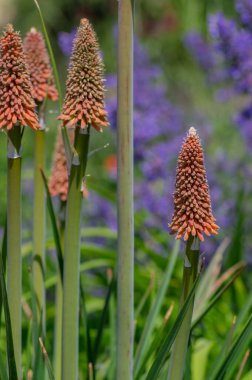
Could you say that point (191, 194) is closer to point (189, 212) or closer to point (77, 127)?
point (189, 212)

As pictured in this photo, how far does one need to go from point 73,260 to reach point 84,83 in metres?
0.27

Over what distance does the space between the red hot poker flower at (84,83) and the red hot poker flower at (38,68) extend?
0.31 metres

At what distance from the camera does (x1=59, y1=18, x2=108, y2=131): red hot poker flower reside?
118 centimetres

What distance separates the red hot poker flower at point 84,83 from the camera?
118 cm

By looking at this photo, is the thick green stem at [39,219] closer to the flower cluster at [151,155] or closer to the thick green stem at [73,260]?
the thick green stem at [73,260]

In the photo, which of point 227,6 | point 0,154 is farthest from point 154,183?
point 227,6

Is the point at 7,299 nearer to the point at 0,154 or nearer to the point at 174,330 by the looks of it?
the point at 174,330

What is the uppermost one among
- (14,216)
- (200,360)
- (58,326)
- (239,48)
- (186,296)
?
(239,48)

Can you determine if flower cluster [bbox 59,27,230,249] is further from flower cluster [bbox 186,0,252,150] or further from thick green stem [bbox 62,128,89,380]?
thick green stem [bbox 62,128,89,380]

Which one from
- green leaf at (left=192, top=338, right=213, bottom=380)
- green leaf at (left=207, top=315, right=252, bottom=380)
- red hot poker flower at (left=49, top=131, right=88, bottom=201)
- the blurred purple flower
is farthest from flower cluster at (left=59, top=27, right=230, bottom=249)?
green leaf at (left=207, top=315, right=252, bottom=380)

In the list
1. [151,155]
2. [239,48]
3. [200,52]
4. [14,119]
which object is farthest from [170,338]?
[200,52]

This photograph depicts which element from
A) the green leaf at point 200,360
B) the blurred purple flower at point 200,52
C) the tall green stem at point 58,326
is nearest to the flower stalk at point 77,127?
the tall green stem at point 58,326

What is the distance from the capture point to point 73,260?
121cm

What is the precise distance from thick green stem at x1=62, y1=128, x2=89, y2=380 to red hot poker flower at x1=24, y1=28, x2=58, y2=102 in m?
0.32
